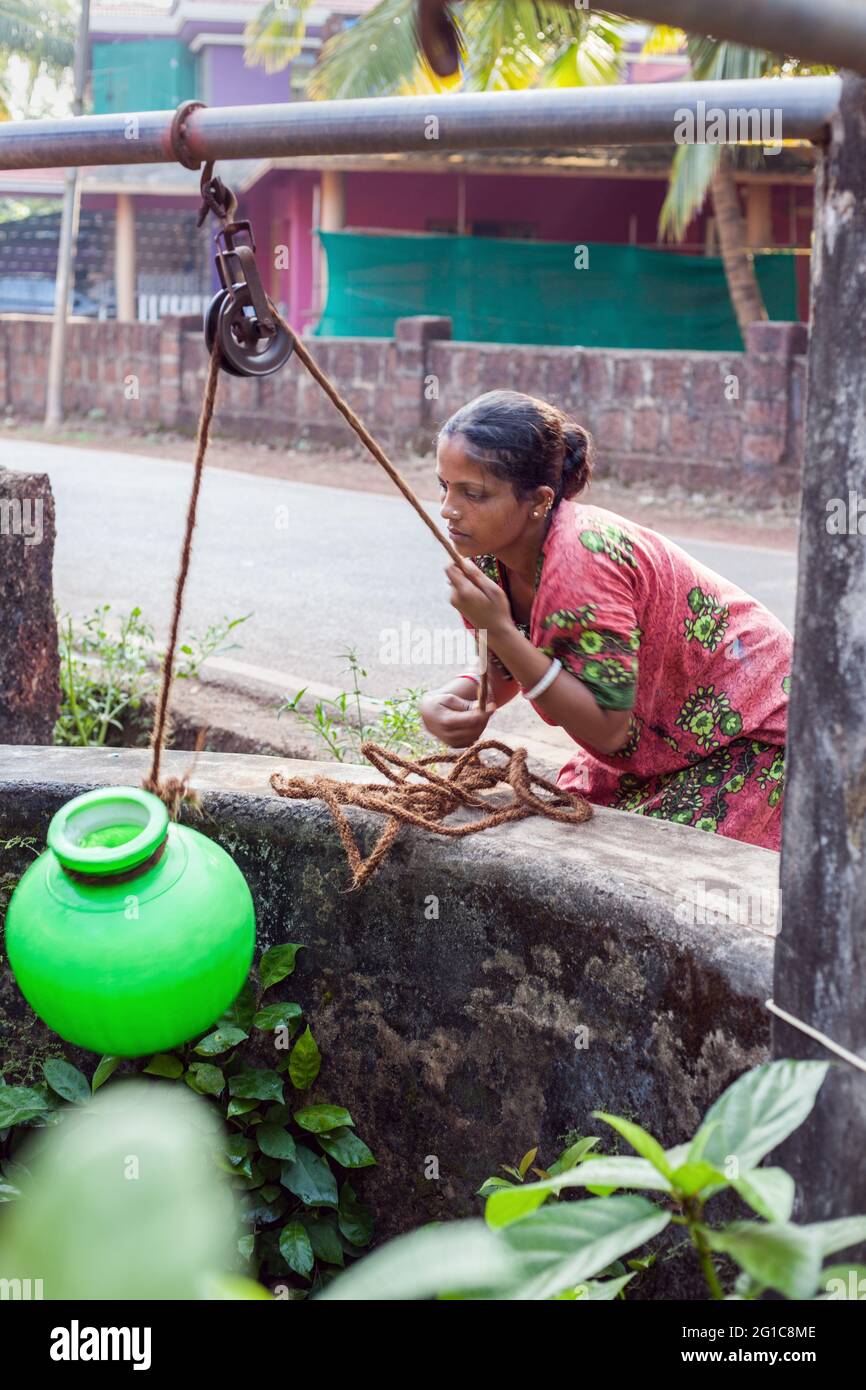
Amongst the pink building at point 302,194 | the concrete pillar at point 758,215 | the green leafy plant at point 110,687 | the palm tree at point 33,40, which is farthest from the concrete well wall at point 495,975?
the palm tree at point 33,40

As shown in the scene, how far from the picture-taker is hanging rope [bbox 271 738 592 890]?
2.20m

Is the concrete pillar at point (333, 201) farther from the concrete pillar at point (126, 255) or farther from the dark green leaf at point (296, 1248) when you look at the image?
the dark green leaf at point (296, 1248)

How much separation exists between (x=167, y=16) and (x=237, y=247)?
28.1 meters

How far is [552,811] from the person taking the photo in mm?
2270

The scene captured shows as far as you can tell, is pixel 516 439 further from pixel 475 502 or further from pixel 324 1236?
pixel 324 1236

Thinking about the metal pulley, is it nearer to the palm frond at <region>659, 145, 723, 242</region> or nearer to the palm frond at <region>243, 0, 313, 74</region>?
the palm frond at <region>659, 145, 723, 242</region>

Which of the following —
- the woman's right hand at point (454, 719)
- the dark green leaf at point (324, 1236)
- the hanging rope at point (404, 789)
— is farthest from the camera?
the woman's right hand at point (454, 719)

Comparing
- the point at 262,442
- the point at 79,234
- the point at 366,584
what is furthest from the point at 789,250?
the point at 79,234

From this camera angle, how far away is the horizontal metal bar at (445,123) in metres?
1.31

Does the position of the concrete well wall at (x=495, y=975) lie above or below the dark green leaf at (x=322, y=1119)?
above

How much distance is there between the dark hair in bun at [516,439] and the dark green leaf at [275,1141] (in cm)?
110

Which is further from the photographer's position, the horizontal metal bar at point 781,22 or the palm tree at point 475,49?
the palm tree at point 475,49

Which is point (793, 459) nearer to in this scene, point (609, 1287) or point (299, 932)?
point (299, 932)

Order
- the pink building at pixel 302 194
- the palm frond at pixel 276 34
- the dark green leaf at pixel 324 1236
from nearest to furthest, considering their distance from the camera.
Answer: the dark green leaf at pixel 324 1236, the palm frond at pixel 276 34, the pink building at pixel 302 194
